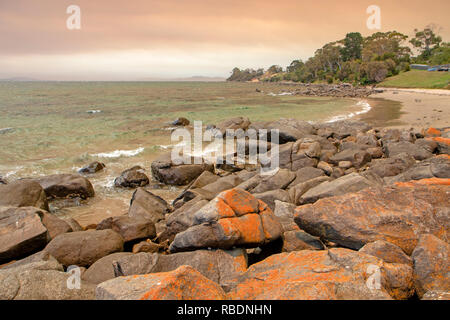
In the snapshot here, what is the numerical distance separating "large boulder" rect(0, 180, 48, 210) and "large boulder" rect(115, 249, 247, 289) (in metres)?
6.42

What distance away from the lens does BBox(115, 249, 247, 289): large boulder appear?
4.56 m

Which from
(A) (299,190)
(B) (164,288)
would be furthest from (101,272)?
(A) (299,190)

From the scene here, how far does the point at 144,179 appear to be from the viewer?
13.4 metres

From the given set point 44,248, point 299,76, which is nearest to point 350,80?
point 299,76

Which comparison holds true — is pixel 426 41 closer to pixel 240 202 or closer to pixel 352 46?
pixel 352 46

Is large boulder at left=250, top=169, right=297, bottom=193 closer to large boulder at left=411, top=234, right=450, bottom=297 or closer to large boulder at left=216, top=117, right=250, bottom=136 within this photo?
large boulder at left=411, top=234, right=450, bottom=297

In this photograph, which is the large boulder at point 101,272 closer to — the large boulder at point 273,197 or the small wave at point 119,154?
the large boulder at point 273,197

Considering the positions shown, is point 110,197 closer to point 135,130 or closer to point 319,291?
point 319,291

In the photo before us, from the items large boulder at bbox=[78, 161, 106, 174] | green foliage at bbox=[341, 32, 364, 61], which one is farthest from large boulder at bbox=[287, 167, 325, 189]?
green foliage at bbox=[341, 32, 364, 61]

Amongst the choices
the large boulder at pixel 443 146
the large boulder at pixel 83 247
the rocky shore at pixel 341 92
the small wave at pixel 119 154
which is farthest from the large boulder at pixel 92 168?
the rocky shore at pixel 341 92

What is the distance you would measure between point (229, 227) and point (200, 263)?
746 millimetres

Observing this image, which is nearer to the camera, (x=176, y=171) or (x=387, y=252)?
(x=387, y=252)

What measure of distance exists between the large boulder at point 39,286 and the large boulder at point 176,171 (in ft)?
30.0

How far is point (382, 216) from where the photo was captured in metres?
5.09
